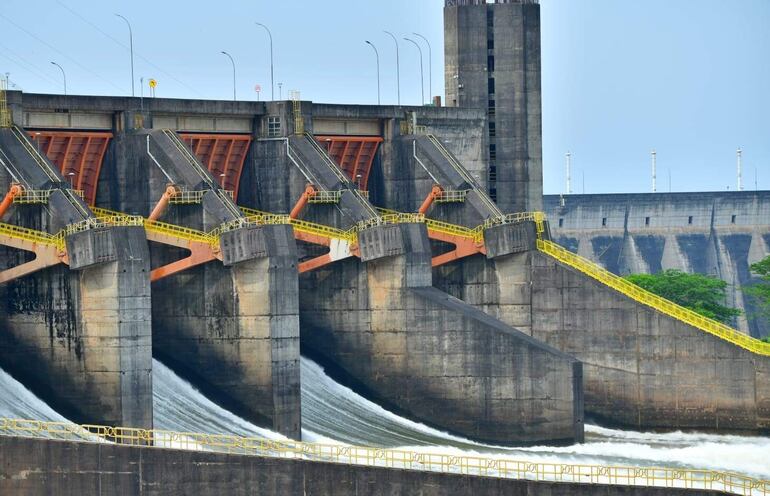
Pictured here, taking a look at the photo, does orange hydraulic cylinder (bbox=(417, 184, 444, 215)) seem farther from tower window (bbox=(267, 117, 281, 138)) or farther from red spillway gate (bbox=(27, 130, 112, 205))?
red spillway gate (bbox=(27, 130, 112, 205))

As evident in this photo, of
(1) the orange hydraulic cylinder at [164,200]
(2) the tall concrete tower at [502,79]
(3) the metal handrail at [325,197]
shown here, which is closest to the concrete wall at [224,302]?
(1) the orange hydraulic cylinder at [164,200]

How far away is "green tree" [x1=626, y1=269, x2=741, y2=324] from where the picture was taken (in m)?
115

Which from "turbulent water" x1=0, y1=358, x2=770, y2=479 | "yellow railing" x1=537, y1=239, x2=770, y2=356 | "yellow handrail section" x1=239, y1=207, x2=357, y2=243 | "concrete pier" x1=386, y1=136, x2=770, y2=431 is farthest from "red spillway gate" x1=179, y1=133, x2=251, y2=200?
"yellow railing" x1=537, y1=239, x2=770, y2=356

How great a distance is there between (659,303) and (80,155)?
82.8ft

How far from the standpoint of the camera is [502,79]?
328 ft

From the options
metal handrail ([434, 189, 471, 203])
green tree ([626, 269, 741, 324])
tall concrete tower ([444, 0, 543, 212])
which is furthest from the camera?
green tree ([626, 269, 741, 324])

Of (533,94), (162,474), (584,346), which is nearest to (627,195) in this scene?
(533,94)

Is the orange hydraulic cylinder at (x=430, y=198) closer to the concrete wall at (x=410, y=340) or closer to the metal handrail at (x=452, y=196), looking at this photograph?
the metal handrail at (x=452, y=196)

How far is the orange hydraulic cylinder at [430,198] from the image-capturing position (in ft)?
301

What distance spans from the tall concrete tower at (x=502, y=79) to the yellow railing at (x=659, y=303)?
1140 centimetres

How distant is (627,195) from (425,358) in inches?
3027

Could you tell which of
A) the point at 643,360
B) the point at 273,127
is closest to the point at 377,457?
the point at 643,360

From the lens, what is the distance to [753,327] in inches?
5974

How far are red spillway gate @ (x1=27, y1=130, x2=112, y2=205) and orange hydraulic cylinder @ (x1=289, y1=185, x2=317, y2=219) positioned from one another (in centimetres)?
911
